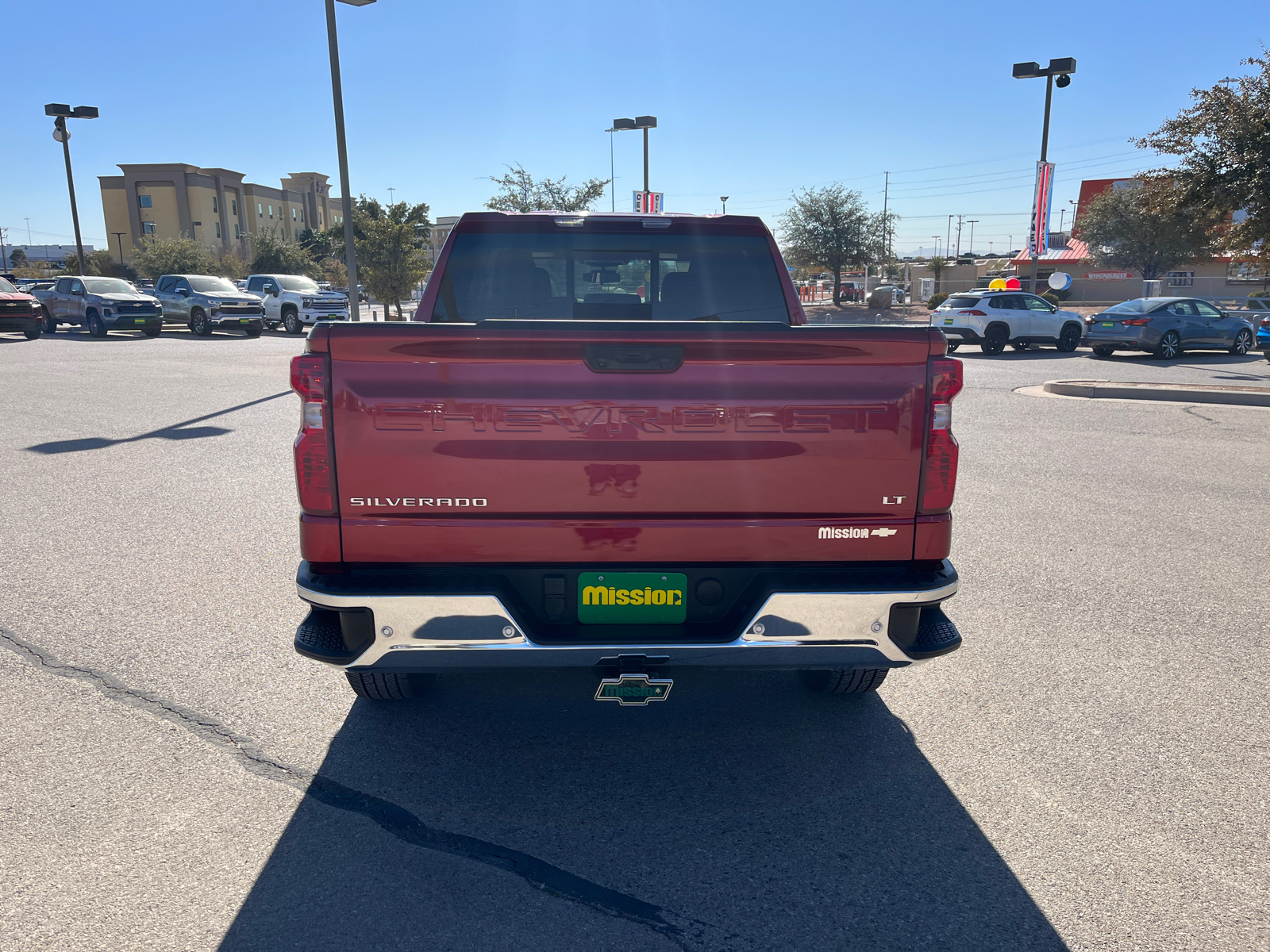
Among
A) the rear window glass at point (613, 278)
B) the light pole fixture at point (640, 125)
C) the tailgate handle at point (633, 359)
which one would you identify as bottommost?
the tailgate handle at point (633, 359)

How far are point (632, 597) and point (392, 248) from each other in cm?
3130

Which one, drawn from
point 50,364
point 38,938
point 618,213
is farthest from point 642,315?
point 50,364

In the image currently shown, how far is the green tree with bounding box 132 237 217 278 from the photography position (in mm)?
57656

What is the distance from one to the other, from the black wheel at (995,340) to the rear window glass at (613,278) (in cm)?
2081

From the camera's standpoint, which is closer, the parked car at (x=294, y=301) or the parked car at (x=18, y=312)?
the parked car at (x=18, y=312)

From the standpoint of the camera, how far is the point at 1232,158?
1855 cm

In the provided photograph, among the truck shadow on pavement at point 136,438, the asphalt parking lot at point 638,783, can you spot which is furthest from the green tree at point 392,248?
the asphalt parking lot at point 638,783

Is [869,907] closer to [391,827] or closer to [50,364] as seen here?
[391,827]

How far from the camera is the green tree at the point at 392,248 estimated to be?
31953 mm

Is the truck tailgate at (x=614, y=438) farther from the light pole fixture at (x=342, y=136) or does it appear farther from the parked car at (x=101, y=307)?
the parked car at (x=101, y=307)

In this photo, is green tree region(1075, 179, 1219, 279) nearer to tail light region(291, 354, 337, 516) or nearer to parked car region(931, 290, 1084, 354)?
parked car region(931, 290, 1084, 354)

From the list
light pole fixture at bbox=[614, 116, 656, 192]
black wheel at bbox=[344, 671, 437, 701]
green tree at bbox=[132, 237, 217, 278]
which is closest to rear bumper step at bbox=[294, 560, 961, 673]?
black wheel at bbox=[344, 671, 437, 701]

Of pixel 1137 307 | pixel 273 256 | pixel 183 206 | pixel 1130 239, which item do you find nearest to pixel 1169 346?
pixel 1137 307

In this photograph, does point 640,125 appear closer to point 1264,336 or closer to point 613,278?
point 1264,336
